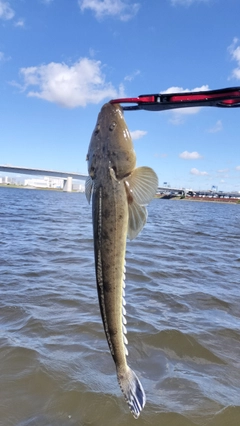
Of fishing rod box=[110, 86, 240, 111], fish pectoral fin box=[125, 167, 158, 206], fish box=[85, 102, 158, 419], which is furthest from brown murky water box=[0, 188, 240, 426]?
fishing rod box=[110, 86, 240, 111]

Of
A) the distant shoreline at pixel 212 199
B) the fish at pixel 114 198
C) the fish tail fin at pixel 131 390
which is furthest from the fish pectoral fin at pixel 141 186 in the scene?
the distant shoreline at pixel 212 199

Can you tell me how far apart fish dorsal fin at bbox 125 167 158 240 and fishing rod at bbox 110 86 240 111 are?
1.56 ft

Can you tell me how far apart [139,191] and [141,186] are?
1.5 inches

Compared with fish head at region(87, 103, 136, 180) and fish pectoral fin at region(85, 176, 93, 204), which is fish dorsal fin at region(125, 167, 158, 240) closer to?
fish head at region(87, 103, 136, 180)

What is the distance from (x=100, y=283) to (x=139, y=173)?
32.9 inches

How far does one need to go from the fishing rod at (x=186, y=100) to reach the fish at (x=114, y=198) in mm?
142

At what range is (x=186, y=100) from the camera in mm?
2379

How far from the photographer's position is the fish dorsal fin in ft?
7.78

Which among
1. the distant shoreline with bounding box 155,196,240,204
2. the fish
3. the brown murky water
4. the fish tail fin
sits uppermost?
the fish

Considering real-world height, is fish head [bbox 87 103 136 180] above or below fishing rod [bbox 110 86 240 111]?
below

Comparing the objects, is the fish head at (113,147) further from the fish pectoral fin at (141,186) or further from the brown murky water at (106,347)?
the brown murky water at (106,347)

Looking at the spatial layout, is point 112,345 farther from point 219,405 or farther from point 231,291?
point 231,291

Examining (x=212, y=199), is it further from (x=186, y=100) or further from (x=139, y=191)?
(x=139, y=191)

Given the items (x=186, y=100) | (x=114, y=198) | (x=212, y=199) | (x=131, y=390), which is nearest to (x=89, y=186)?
(x=114, y=198)
